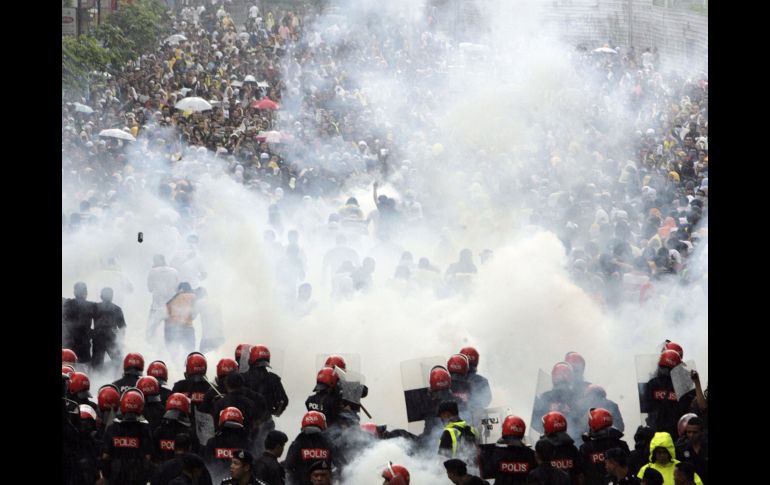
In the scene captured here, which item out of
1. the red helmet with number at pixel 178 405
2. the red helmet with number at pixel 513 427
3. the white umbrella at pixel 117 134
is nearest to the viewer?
the red helmet with number at pixel 513 427

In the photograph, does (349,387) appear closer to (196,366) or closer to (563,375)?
(196,366)

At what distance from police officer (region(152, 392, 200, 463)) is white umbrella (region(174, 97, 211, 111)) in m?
15.1

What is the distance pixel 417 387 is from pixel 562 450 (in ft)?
6.09

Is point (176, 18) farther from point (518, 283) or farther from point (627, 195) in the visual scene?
point (518, 283)

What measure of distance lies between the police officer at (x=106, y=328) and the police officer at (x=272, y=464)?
5.17m

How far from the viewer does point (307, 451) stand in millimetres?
8672

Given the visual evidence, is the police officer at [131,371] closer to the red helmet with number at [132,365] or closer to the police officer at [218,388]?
the red helmet with number at [132,365]

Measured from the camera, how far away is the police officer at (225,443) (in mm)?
8805

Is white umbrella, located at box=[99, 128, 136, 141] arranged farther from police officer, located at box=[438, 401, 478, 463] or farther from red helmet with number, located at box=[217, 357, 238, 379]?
police officer, located at box=[438, 401, 478, 463]

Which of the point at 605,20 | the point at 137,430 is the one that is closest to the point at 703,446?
the point at 137,430

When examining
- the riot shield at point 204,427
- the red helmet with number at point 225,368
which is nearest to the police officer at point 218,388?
the red helmet with number at point 225,368

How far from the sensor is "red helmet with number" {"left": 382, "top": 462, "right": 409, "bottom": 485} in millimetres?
7828

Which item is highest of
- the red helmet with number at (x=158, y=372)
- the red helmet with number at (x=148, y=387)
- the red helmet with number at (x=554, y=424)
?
the red helmet with number at (x=158, y=372)

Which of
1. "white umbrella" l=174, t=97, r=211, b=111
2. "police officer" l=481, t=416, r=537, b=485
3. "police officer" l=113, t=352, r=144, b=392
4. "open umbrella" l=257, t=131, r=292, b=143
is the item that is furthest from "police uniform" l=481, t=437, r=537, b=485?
"white umbrella" l=174, t=97, r=211, b=111
